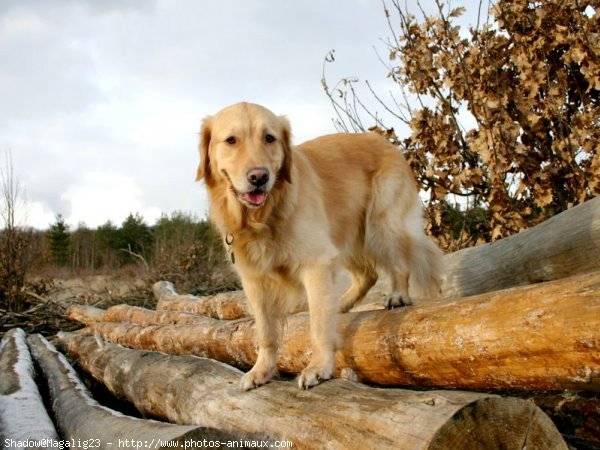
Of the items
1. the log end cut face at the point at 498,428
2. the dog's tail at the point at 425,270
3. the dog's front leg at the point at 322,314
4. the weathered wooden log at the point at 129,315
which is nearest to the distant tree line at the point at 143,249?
the weathered wooden log at the point at 129,315

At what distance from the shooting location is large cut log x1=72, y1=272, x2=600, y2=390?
8.00 ft

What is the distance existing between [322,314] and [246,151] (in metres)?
1.17

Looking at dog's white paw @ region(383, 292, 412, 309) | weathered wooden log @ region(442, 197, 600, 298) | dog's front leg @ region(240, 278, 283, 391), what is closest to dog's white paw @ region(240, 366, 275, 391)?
dog's front leg @ region(240, 278, 283, 391)

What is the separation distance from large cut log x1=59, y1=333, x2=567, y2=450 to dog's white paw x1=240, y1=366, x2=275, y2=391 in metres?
0.05

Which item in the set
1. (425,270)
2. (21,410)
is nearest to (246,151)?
(425,270)

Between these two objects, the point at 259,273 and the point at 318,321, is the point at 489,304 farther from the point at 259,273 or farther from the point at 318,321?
the point at 259,273

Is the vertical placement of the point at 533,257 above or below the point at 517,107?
below

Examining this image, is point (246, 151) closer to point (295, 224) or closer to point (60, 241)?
point (295, 224)

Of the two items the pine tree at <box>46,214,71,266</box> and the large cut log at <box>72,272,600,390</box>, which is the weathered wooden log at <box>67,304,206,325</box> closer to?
the large cut log at <box>72,272,600,390</box>

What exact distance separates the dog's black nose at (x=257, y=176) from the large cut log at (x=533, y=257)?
1.43 metres

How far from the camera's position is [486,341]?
9.18 feet

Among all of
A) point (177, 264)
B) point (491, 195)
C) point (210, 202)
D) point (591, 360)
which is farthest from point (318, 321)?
point (177, 264)

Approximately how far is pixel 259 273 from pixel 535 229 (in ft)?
7.52

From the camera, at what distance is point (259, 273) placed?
3.96 m
